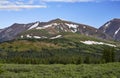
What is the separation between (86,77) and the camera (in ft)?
122

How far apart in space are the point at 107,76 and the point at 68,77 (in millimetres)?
4752

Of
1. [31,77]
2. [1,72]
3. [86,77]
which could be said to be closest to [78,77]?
[86,77]

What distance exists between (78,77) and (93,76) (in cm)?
197

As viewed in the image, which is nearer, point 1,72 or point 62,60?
point 1,72

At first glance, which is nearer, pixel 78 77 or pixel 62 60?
pixel 78 77

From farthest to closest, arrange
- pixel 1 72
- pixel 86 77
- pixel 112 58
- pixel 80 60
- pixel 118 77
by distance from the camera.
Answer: pixel 112 58 < pixel 80 60 < pixel 1 72 < pixel 86 77 < pixel 118 77

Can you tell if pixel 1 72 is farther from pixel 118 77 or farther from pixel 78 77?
pixel 118 77

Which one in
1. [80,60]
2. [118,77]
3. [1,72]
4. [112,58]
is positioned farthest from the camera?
[112,58]

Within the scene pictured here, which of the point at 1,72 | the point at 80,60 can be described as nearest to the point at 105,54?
the point at 80,60

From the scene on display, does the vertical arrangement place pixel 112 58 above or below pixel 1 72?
below

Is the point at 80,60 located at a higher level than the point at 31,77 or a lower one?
lower

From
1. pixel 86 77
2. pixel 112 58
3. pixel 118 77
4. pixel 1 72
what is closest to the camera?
pixel 118 77

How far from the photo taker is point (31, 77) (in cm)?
3781

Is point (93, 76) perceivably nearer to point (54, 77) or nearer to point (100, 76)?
point (100, 76)
